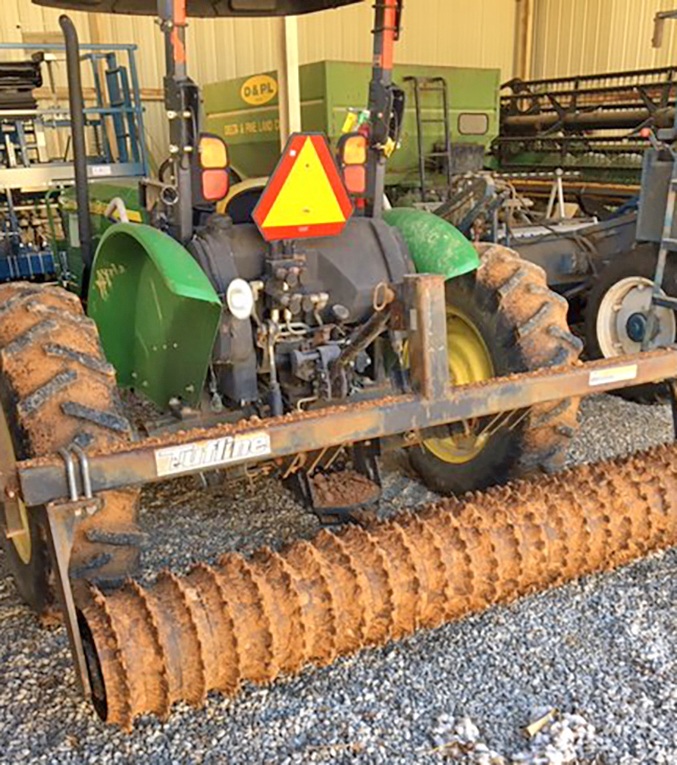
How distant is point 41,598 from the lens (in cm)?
233

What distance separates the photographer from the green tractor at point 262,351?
193 centimetres

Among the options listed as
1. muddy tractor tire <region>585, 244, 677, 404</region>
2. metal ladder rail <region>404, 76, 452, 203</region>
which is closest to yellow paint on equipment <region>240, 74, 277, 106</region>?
metal ladder rail <region>404, 76, 452, 203</region>

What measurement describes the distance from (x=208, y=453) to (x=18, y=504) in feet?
1.74

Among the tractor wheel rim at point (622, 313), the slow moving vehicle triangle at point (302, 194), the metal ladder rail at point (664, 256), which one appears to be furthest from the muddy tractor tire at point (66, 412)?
the tractor wheel rim at point (622, 313)

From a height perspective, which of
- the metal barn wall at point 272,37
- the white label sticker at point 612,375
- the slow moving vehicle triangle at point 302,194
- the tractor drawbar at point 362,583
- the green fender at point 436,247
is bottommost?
the tractor drawbar at point 362,583

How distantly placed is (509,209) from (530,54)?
890cm

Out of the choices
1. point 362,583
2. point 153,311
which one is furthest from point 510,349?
point 153,311

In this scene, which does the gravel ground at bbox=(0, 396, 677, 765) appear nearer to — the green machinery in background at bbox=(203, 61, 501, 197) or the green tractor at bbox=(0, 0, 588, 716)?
the green tractor at bbox=(0, 0, 588, 716)

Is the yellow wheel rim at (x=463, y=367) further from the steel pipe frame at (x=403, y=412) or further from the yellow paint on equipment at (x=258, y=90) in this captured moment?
the yellow paint on equipment at (x=258, y=90)

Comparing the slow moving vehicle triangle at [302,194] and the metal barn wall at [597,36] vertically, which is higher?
the metal barn wall at [597,36]

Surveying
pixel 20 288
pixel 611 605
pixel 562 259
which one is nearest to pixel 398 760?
pixel 611 605

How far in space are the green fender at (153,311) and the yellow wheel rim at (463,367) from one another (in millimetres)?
1023

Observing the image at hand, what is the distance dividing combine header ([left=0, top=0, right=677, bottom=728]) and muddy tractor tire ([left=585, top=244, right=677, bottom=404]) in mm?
1597

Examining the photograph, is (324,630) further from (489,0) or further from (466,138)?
(489,0)
